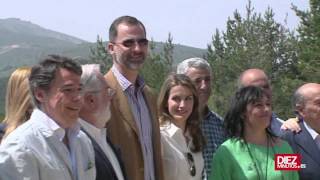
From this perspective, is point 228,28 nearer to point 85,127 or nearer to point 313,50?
point 313,50

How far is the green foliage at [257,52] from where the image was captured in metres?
27.4

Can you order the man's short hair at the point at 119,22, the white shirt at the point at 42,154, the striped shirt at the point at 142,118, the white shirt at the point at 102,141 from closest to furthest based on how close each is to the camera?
the white shirt at the point at 42,154
the white shirt at the point at 102,141
the striped shirt at the point at 142,118
the man's short hair at the point at 119,22

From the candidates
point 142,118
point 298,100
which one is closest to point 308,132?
point 298,100

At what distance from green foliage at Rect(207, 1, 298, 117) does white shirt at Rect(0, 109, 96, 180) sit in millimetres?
23107

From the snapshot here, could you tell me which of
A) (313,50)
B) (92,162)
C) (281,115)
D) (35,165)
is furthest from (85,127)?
(313,50)

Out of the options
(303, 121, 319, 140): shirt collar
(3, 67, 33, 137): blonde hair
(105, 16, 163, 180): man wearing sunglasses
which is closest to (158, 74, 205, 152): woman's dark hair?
(105, 16, 163, 180): man wearing sunglasses

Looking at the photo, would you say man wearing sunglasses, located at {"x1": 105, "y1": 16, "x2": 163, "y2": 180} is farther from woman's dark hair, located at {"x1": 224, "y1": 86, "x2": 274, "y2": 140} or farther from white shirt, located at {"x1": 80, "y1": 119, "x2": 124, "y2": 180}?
woman's dark hair, located at {"x1": 224, "y1": 86, "x2": 274, "y2": 140}

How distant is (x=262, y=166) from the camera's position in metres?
4.00

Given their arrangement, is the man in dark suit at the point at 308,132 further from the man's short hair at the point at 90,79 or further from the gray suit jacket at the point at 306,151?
the man's short hair at the point at 90,79

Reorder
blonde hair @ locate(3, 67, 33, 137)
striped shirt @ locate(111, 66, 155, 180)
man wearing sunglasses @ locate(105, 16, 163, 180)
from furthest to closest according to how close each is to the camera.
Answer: striped shirt @ locate(111, 66, 155, 180) → man wearing sunglasses @ locate(105, 16, 163, 180) → blonde hair @ locate(3, 67, 33, 137)

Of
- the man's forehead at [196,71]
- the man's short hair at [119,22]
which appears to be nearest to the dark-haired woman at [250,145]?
the man's forehead at [196,71]

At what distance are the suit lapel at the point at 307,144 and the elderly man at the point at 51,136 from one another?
2.06 metres

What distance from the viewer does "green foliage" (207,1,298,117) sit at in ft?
89.8

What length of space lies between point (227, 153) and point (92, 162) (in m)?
1.41
